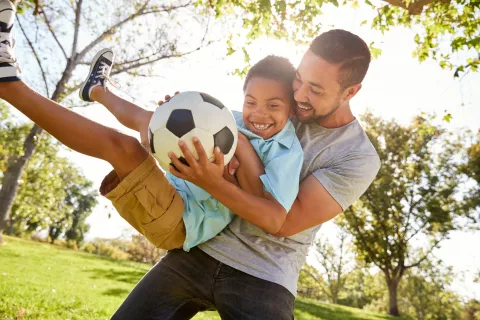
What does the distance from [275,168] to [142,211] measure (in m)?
0.91

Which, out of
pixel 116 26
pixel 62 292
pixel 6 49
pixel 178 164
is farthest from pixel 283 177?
pixel 116 26

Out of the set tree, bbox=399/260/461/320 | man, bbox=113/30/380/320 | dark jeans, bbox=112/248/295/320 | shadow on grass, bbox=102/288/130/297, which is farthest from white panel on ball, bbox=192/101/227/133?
tree, bbox=399/260/461/320

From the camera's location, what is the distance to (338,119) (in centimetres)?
315

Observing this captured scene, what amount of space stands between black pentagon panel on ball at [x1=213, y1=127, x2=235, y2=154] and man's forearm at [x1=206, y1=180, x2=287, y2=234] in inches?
8.5

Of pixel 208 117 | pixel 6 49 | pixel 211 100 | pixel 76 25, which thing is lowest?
pixel 208 117

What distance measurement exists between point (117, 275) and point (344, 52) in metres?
15.1

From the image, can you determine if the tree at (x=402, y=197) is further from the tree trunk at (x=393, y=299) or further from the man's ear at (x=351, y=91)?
the man's ear at (x=351, y=91)

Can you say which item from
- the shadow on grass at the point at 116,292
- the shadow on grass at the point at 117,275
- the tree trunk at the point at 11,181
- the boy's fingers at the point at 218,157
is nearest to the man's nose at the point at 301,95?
the boy's fingers at the point at 218,157

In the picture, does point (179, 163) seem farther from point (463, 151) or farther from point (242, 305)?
point (463, 151)

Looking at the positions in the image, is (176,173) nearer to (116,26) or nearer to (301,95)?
(301,95)

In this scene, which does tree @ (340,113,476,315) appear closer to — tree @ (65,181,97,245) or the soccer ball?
the soccer ball

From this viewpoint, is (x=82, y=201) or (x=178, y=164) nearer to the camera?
(x=178, y=164)

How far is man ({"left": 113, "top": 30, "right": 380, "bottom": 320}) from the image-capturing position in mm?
2570

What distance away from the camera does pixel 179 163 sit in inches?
87.0
